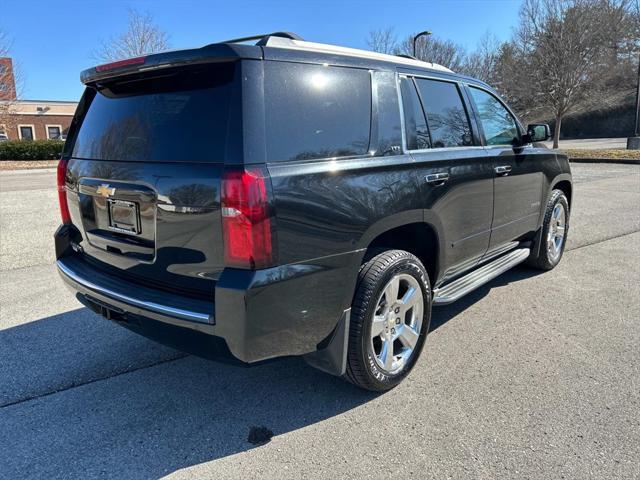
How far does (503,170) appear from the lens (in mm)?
4121

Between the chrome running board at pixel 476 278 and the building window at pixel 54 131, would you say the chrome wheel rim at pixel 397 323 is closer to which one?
the chrome running board at pixel 476 278

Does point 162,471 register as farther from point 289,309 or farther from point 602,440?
point 602,440

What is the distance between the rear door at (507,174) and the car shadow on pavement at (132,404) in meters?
2.16

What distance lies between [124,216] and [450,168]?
220cm

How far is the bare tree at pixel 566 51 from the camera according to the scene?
23.0 metres

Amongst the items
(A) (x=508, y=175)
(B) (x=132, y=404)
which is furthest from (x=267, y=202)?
(A) (x=508, y=175)

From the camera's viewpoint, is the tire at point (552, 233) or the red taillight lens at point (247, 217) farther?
the tire at point (552, 233)

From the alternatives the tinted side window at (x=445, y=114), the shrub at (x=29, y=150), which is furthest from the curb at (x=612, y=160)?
the shrub at (x=29, y=150)

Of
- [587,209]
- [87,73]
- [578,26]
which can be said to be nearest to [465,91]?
[87,73]

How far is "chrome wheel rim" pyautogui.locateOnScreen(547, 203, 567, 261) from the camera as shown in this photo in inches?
211

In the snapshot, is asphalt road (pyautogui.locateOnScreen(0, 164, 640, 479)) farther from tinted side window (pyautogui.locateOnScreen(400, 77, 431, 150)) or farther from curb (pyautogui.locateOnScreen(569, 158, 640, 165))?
curb (pyautogui.locateOnScreen(569, 158, 640, 165))

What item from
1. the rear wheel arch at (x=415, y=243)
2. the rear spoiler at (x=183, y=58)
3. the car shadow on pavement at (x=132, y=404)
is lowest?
the car shadow on pavement at (x=132, y=404)

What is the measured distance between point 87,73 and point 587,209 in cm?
919

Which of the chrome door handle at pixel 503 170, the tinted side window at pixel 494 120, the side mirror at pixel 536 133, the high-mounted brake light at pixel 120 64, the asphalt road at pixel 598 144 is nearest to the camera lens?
the high-mounted brake light at pixel 120 64
